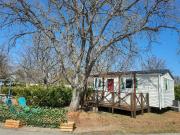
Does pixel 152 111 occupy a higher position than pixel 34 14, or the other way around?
pixel 34 14

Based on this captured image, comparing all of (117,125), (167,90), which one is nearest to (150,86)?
(167,90)

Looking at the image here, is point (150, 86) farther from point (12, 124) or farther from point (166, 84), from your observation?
point (12, 124)

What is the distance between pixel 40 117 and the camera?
12523 millimetres

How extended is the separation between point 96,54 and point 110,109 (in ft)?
15.5

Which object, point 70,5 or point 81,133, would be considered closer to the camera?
point 81,133

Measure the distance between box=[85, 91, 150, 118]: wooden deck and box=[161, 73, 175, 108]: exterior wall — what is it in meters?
1.47

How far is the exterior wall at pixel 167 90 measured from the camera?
20066 mm

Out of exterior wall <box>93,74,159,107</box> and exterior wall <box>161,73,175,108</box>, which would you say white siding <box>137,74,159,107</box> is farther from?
exterior wall <box>161,73,175,108</box>

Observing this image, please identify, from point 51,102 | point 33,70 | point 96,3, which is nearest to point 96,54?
point 96,3

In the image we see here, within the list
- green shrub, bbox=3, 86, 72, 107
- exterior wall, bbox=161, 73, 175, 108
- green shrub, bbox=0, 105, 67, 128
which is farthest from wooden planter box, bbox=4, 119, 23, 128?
exterior wall, bbox=161, 73, 175, 108

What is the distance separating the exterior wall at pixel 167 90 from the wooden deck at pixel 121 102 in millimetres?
1469

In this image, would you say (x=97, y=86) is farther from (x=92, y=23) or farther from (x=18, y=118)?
(x=18, y=118)

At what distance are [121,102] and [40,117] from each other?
7.94 meters

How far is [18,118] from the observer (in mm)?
12703
